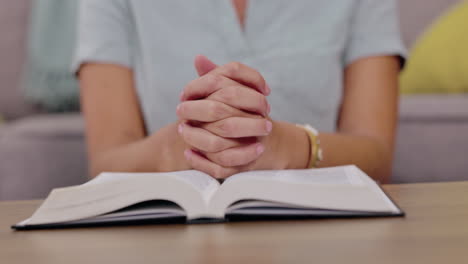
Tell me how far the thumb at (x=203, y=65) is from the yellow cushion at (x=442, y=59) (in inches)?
48.0

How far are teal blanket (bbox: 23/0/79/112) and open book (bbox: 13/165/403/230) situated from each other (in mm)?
1387

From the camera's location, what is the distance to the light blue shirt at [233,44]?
105cm

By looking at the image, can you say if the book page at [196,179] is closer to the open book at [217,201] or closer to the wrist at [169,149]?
the open book at [217,201]

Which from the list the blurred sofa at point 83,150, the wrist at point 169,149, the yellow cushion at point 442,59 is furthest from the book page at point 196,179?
the yellow cushion at point 442,59

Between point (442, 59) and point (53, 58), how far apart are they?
126 cm

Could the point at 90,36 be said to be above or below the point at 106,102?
above

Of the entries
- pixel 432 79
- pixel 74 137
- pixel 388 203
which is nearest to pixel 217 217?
pixel 388 203

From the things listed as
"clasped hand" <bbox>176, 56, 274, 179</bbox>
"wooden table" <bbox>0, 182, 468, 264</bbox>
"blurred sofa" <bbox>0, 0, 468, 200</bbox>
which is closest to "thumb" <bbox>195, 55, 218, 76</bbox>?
"clasped hand" <bbox>176, 56, 274, 179</bbox>

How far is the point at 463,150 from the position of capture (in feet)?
4.75

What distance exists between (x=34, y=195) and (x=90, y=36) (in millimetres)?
588

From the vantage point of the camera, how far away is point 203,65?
733 millimetres

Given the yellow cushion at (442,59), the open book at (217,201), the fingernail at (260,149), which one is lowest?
the open book at (217,201)

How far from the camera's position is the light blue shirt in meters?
1.05

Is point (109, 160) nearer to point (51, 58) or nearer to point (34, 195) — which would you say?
point (34, 195)
